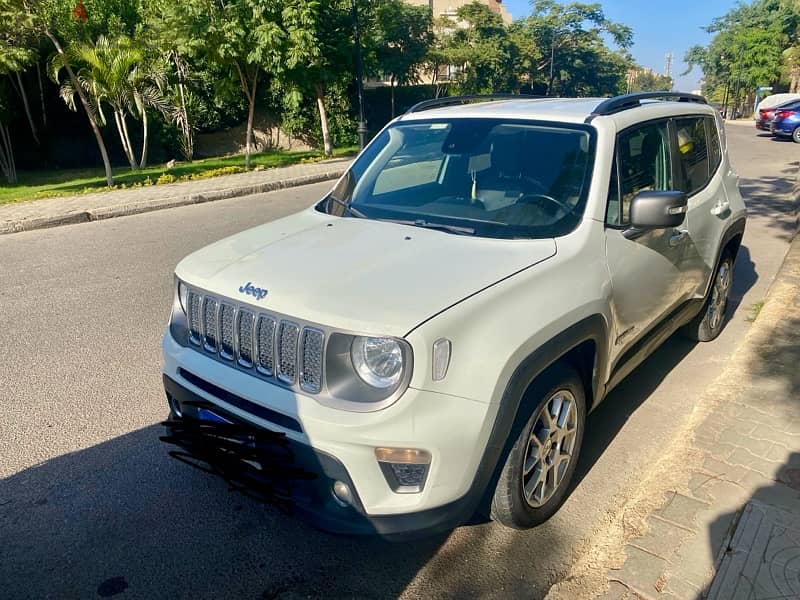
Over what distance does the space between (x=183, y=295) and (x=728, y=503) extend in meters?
2.70

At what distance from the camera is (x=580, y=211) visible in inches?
118

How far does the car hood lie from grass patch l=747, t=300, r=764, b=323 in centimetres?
354

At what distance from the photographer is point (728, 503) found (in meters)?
2.88

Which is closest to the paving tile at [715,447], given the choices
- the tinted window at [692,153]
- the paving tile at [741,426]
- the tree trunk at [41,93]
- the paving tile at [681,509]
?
the paving tile at [741,426]

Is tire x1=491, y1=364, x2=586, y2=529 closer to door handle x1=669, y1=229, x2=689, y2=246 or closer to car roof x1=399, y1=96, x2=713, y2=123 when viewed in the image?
door handle x1=669, y1=229, x2=689, y2=246

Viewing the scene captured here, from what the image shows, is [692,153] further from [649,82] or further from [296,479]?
[649,82]

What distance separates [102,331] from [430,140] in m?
3.37

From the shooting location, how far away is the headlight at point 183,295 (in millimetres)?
2895

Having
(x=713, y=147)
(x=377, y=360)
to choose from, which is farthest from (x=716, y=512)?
(x=713, y=147)

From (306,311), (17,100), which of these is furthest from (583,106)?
(17,100)

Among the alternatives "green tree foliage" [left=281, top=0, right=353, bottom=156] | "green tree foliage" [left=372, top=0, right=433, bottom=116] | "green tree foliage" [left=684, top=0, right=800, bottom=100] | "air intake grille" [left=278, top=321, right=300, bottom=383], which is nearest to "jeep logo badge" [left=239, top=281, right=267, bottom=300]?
"air intake grille" [left=278, top=321, right=300, bottom=383]

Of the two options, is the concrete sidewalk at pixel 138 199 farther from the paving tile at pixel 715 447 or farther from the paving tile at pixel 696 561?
the paving tile at pixel 696 561

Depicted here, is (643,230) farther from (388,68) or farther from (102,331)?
(388,68)

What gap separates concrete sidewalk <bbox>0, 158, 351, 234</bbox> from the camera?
34.1 ft
